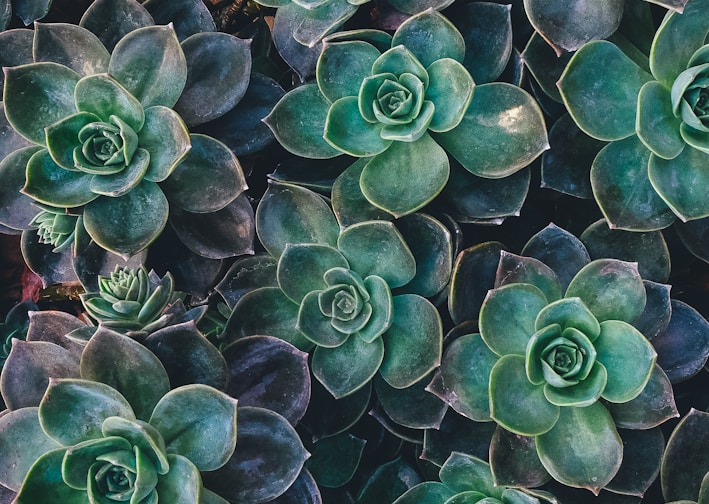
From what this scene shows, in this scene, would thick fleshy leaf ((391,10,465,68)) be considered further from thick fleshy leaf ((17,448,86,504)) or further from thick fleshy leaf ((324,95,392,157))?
thick fleshy leaf ((17,448,86,504))

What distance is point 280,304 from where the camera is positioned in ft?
4.05

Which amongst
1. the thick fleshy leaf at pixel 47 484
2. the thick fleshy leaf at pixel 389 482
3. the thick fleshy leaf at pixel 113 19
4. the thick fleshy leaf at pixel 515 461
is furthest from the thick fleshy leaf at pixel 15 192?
the thick fleshy leaf at pixel 515 461

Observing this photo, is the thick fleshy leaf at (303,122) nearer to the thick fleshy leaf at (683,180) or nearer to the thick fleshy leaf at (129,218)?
the thick fleshy leaf at (129,218)

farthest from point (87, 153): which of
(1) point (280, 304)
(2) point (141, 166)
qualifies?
(1) point (280, 304)

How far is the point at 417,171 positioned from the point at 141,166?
1.57 feet

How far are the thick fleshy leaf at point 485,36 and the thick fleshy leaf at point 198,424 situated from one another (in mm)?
708

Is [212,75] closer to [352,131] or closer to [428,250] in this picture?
[352,131]

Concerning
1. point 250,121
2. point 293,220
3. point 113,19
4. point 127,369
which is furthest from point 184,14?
point 127,369

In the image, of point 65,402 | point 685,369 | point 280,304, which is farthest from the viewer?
point 280,304

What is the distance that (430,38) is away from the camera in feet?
3.80

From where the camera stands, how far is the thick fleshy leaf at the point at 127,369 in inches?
40.3

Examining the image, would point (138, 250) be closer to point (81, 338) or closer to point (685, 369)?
point (81, 338)

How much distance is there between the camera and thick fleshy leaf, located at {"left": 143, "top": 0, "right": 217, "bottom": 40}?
1317 millimetres

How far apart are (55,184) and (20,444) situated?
436 mm
